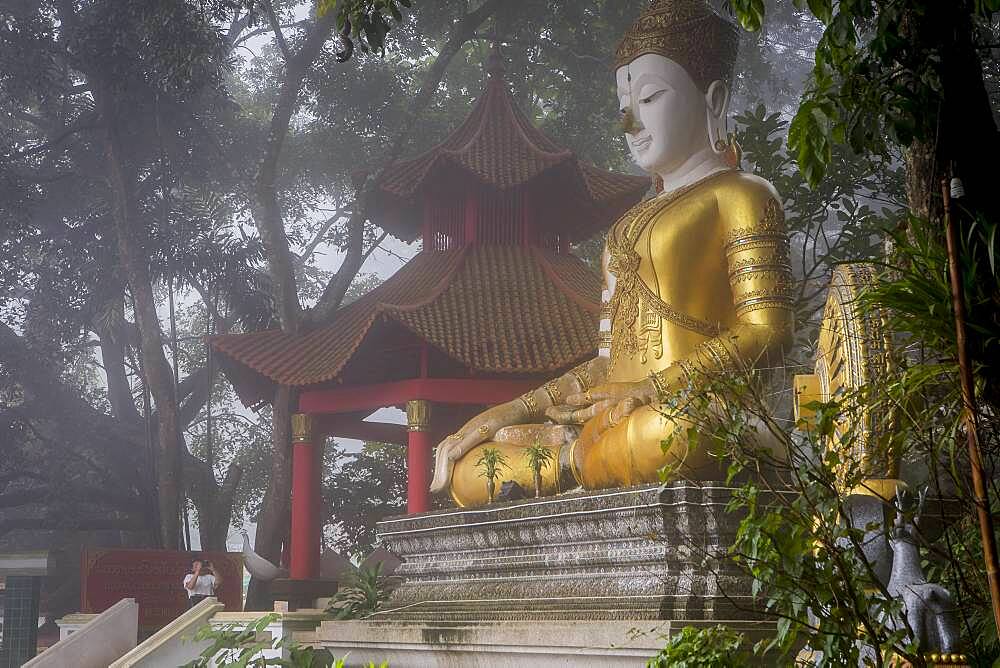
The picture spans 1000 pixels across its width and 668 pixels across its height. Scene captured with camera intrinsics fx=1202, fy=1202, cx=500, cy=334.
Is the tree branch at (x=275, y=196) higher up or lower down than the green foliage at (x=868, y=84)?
higher up

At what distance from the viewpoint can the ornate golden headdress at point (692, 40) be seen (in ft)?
18.7

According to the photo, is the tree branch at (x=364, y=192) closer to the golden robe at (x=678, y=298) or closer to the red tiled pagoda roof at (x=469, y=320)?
the red tiled pagoda roof at (x=469, y=320)

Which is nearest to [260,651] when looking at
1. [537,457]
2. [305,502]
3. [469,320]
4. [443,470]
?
[443,470]

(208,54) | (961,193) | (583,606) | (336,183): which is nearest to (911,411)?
(961,193)

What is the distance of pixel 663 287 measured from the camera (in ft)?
17.6

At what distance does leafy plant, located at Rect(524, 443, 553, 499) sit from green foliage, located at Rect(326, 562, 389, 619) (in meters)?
1.83

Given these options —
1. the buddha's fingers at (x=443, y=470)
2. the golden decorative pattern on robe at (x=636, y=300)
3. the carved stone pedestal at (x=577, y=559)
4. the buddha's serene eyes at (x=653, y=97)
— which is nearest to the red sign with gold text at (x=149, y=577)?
the buddha's fingers at (x=443, y=470)

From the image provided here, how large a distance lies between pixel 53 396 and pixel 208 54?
5825mm

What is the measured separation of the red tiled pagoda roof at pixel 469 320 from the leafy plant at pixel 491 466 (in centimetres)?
418

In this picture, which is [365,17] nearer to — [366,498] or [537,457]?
[537,457]

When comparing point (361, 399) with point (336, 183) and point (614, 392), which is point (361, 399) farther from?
point (336, 183)

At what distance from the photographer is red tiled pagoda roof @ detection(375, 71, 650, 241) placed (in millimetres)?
11148

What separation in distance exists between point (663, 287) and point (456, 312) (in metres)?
5.22

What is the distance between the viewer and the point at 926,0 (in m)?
2.85
